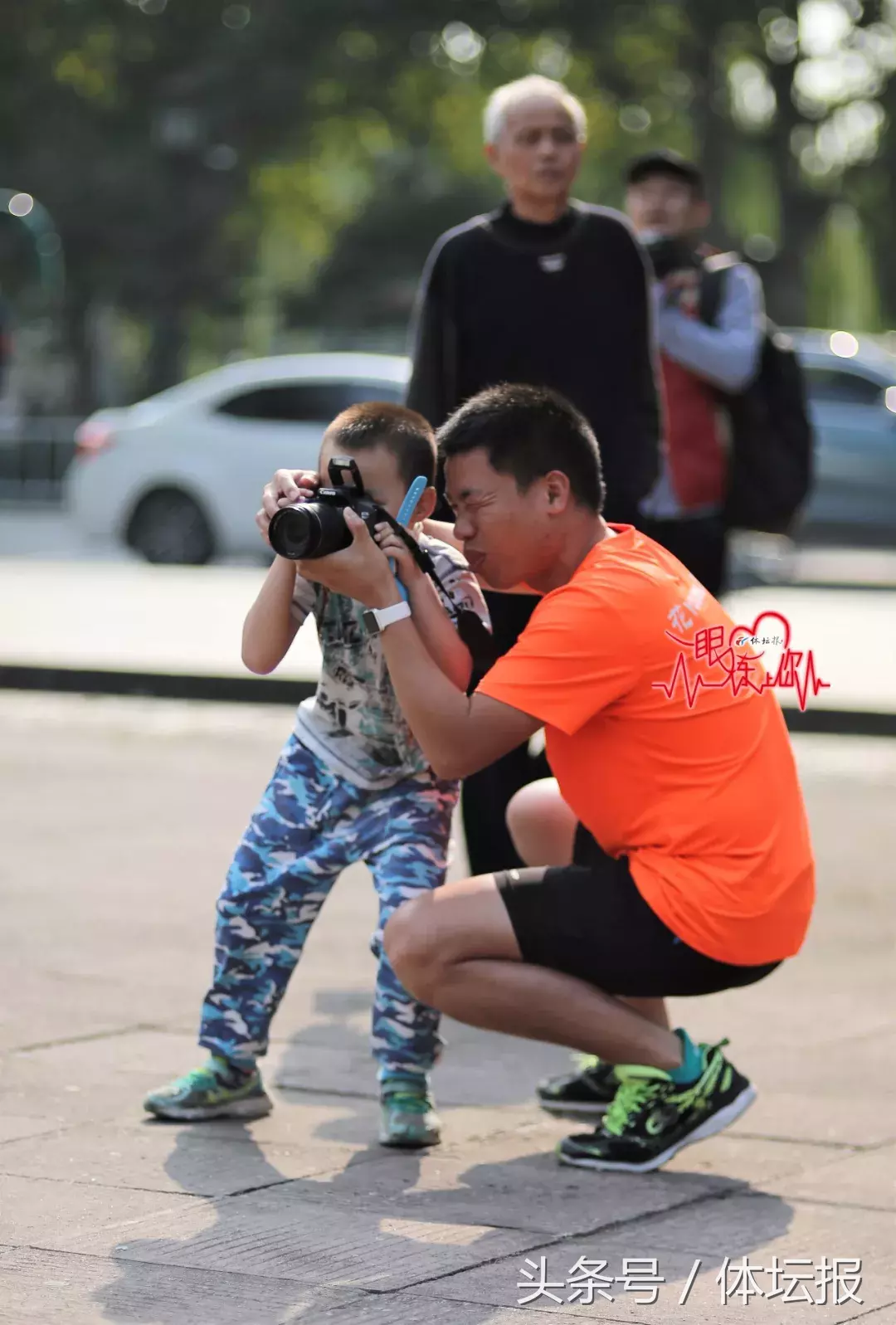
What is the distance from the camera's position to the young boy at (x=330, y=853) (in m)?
4.31

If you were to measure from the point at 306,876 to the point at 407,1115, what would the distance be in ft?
1.51

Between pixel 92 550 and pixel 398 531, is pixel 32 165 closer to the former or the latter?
pixel 92 550

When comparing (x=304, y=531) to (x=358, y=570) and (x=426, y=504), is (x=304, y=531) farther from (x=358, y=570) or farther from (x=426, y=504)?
(x=426, y=504)

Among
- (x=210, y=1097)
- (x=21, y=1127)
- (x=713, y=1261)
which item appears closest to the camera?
(x=713, y=1261)

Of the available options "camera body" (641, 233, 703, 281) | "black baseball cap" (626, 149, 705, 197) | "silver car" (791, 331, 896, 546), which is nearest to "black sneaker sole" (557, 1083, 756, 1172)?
"camera body" (641, 233, 703, 281)

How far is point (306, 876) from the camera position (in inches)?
172

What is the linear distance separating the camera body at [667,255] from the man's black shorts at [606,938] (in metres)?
2.78

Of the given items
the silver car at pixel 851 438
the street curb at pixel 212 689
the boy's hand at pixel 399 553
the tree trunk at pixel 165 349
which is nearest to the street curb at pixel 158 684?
the street curb at pixel 212 689

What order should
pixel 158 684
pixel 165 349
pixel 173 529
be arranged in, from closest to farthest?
pixel 158 684 → pixel 173 529 → pixel 165 349

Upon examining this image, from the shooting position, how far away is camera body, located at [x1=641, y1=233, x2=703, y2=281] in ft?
21.5

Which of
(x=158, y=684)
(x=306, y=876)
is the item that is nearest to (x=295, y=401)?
(x=158, y=684)

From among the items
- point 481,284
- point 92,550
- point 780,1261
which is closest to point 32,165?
point 92,550

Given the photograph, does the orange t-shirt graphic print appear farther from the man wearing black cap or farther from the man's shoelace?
the man wearing black cap

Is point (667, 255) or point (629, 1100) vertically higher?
point (667, 255)
